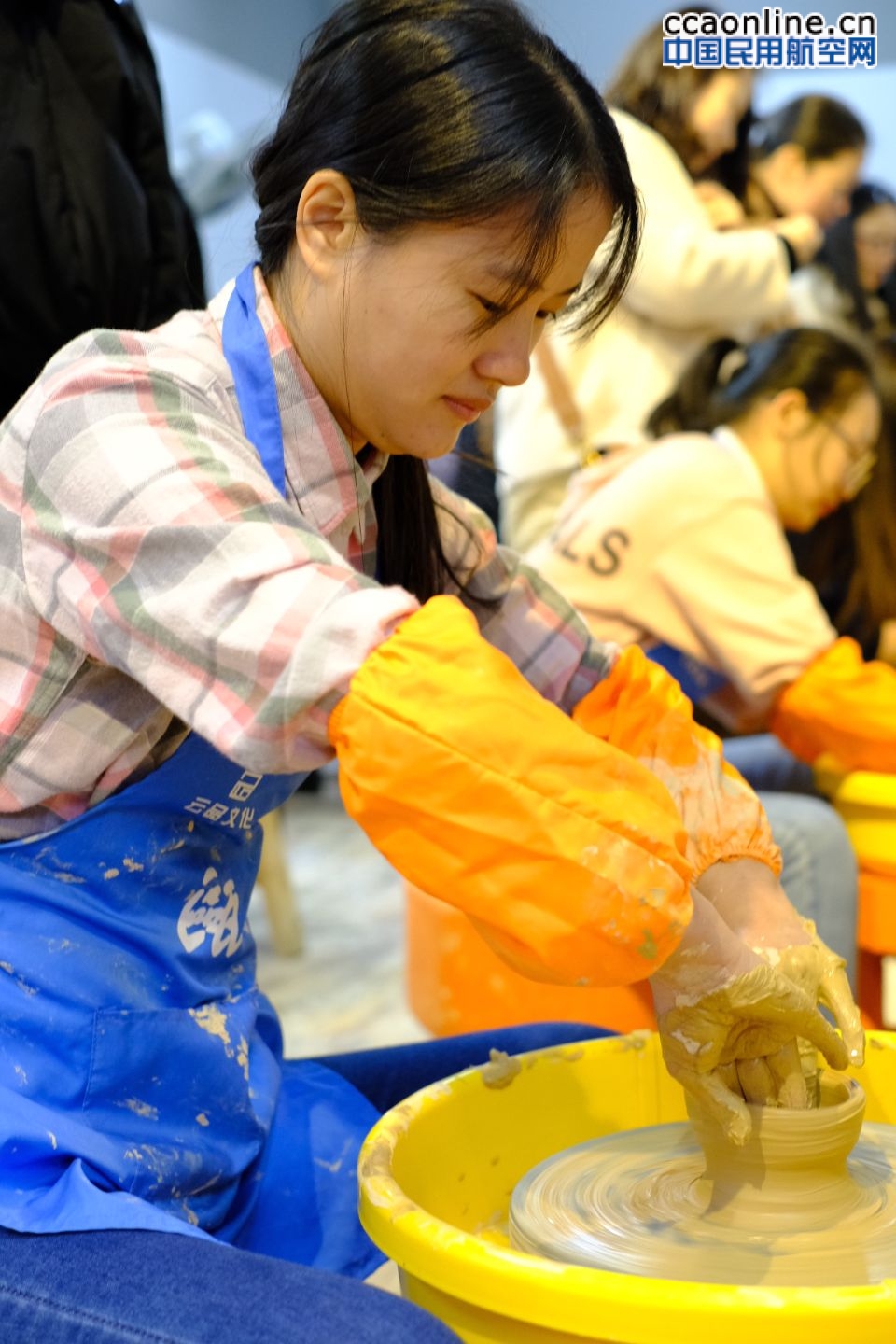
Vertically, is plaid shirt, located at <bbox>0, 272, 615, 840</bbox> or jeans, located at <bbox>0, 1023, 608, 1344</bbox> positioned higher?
plaid shirt, located at <bbox>0, 272, 615, 840</bbox>

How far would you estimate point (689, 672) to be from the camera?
190cm

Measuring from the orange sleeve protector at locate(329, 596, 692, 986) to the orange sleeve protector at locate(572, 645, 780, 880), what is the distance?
0.26 m

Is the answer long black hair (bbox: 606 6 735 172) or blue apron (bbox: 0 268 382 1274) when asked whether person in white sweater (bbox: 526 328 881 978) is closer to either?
long black hair (bbox: 606 6 735 172)

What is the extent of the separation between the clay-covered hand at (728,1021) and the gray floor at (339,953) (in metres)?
1.18

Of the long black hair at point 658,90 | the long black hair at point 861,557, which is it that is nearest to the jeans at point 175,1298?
the long black hair at point 861,557

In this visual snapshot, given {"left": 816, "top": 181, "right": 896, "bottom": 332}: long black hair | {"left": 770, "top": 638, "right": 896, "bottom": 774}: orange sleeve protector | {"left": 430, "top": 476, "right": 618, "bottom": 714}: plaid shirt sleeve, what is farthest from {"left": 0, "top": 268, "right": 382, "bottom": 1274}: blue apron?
{"left": 816, "top": 181, "right": 896, "bottom": 332}: long black hair

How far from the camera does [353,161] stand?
0.82 m

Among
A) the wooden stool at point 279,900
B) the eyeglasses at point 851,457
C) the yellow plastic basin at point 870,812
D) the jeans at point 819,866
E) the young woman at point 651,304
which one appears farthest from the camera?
the wooden stool at point 279,900

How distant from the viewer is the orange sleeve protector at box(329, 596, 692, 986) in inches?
25.3

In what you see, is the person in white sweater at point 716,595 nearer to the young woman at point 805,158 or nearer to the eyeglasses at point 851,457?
the eyeglasses at point 851,457

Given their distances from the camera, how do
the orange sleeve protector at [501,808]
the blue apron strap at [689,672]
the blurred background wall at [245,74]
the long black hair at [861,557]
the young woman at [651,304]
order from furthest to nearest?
1. the blurred background wall at [245,74]
2. the long black hair at [861,557]
3. the young woman at [651,304]
4. the blue apron strap at [689,672]
5. the orange sleeve protector at [501,808]

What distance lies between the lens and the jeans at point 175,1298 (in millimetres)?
672

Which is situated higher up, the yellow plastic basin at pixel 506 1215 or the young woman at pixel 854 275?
the yellow plastic basin at pixel 506 1215

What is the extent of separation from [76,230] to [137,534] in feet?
2.72
